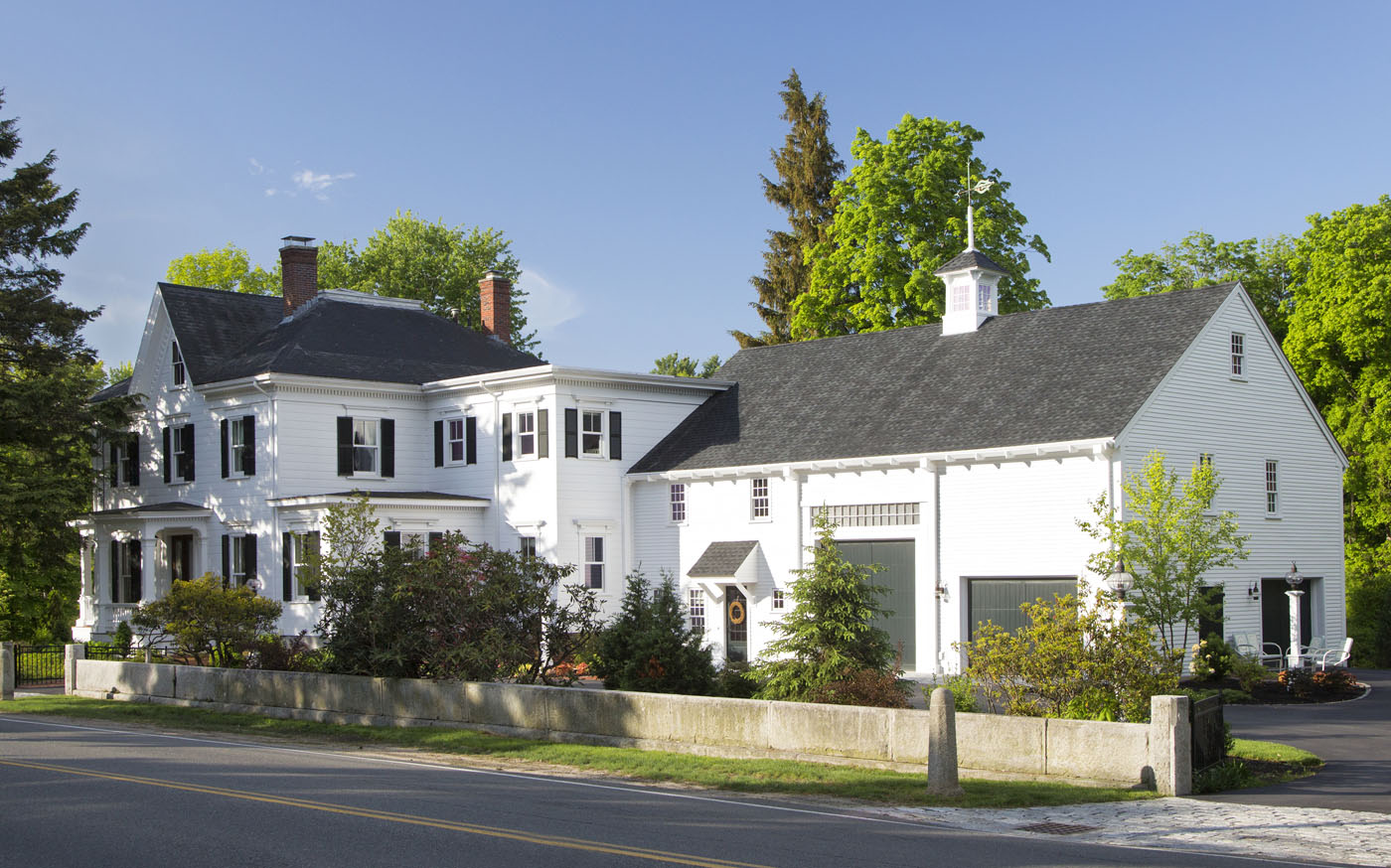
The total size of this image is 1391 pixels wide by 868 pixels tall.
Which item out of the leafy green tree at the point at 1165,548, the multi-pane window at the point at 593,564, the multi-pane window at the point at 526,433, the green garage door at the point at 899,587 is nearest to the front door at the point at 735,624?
the multi-pane window at the point at 593,564

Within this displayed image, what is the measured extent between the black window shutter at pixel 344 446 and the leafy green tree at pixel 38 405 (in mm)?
6794

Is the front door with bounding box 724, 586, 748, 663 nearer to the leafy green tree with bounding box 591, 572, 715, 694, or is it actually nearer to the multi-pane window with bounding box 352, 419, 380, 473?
the multi-pane window with bounding box 352, 419, 380, 473

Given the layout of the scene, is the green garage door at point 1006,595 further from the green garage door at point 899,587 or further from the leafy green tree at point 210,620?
the leafy green tree at point 210,620

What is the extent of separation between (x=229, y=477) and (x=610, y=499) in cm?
1116

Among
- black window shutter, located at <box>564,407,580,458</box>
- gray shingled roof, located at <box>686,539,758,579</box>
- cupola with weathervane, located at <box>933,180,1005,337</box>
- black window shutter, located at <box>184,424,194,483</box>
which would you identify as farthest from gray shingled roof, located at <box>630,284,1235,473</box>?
black window shutter, located at <box>184,424,194,483</box>

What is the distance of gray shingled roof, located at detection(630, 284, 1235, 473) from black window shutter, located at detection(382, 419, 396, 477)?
726 cm

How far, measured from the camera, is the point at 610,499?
3778cm

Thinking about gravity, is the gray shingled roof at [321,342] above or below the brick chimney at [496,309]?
below

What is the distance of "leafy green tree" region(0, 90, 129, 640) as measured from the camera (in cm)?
3572

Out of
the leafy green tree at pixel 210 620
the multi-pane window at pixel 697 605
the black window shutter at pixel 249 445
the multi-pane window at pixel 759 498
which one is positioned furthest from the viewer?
the black window shutter at pixel 249 445

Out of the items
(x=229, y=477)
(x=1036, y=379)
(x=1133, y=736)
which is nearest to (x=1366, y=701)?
(x=1036, y=379)

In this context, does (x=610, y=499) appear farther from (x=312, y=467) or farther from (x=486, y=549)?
(x=486, y=549)

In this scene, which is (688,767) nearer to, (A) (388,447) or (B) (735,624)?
(B) (735,624)

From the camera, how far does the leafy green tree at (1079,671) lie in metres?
16.7
